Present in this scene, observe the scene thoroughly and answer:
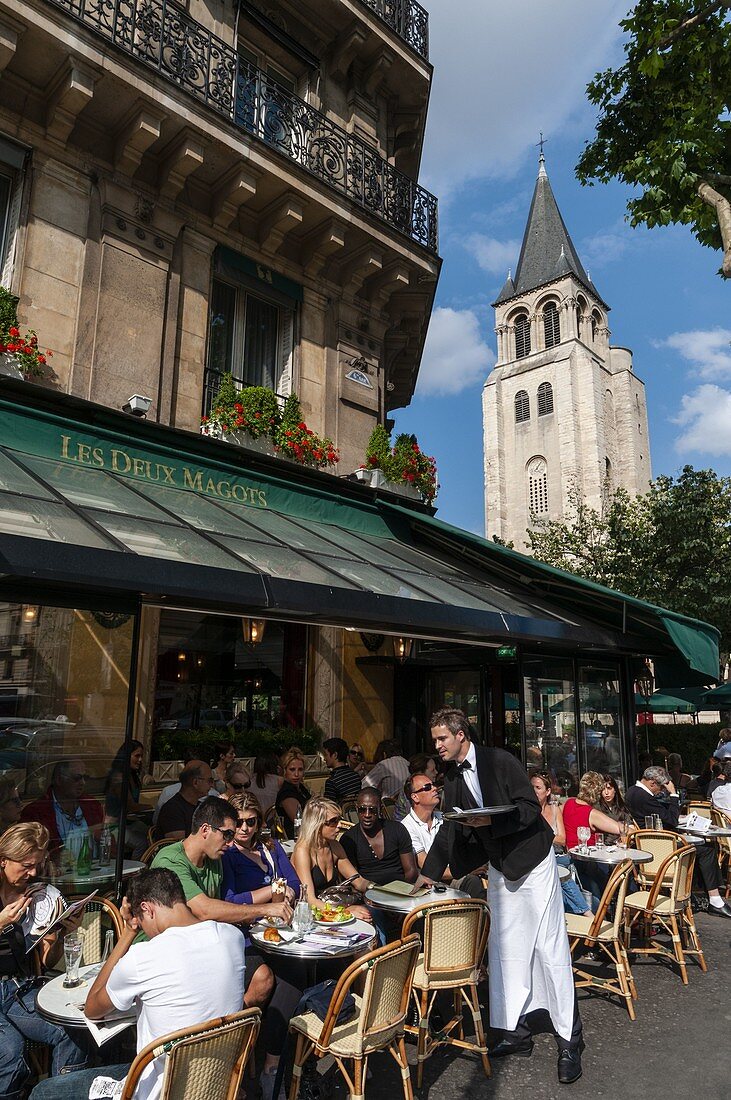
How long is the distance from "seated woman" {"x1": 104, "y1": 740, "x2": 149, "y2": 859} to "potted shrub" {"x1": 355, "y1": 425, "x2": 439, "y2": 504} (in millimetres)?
4799

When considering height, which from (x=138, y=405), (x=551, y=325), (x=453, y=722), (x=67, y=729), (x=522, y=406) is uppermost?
(x=551, y=325)

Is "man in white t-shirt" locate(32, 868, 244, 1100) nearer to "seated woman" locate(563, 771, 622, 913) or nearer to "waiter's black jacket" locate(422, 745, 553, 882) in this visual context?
"waiter's black jacket" locate(422, 745, 553, 882)

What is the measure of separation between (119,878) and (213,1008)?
286 cm

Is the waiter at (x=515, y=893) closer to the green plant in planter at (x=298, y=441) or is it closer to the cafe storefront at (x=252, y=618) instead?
the cafe storefront at (x=252, y=618)

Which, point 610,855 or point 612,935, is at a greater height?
point 610,855

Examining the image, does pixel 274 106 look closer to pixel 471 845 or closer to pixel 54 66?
pixel 54 66

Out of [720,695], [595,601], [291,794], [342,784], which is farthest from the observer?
[720,695]

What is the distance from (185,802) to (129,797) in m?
1.20

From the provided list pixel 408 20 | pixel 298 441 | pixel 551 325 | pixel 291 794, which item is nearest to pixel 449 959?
pixel 291 794

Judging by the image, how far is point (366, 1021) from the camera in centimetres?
336

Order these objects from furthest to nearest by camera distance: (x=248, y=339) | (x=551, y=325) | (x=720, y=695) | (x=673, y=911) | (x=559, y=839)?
(x=551, y=325) → (x=720, y=695) → (x=248, y=339) → (x=559, y=839) → (x=673, y=911)

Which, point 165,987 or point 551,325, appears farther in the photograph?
point 551,325

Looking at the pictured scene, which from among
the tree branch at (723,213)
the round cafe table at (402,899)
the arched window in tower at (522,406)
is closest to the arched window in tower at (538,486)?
the arched window in tower at (522,406)

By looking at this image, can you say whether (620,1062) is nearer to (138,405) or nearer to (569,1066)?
(569,1066)
